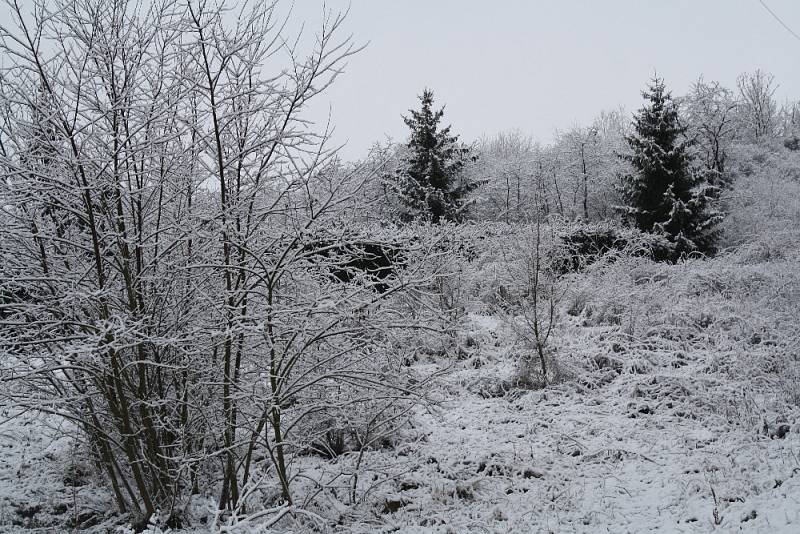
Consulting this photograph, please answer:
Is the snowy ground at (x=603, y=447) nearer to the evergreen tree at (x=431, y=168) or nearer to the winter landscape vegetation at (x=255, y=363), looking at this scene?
the winter landscape vegetation at (x=255, y=363)

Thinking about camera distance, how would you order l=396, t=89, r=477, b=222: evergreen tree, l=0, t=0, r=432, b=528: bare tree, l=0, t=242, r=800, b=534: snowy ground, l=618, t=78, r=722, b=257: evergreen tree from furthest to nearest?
l=396, t=89, r=477, b=222: evergreen tree < l=618, t=78, r=722, b=257: evergreen tree < l=0, t=242, r=800, b=534: snowy ground < l=0, t=0, r=432, b=528: bare tree

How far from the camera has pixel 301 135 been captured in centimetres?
388

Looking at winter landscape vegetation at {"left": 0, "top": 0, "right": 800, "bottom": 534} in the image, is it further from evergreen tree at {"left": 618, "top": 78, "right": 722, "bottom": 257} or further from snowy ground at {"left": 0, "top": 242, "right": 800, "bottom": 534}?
evergreen tree at {"left": 618, "top": 78, "right": 722, "bottom": 257}

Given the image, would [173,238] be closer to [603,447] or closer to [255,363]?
[255,363]

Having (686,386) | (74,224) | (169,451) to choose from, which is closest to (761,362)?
(686,386)

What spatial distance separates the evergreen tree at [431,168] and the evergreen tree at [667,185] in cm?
682

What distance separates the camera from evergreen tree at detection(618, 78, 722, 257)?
59.1ft

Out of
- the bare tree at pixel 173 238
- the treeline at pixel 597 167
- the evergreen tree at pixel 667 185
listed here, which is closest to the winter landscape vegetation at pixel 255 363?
the bare tree at pixel 173 238

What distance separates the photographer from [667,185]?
→ 18.8m

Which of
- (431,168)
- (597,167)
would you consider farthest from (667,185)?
(597,167)

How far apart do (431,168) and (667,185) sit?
9159 millimetres

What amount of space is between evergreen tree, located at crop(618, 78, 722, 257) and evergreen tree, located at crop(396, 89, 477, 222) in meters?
6.82

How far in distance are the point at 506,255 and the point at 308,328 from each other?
7091mm

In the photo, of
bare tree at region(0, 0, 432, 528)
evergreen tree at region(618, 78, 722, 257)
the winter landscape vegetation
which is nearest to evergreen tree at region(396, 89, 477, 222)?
evergreen tree at region(618, 78, 722, 257)
